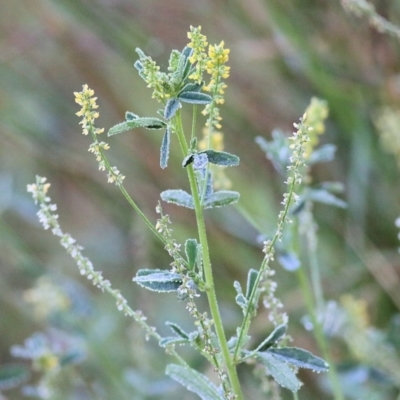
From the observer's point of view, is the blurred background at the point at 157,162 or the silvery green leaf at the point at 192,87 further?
the blurred background at the point at 157,162

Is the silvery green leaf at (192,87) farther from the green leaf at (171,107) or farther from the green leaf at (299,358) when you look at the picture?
the green leaf at (299,358)

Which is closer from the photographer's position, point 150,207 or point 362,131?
point 362,131

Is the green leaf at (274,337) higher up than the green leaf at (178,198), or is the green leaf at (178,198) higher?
the green leaf at (178,198)

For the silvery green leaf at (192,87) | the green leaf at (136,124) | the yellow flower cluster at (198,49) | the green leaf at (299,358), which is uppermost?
the yellow flower cluster at (198,49)

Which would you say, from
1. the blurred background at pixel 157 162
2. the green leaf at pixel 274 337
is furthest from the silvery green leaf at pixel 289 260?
the blurred background at pixel 157 162

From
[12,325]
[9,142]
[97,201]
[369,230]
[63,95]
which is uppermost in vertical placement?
[63,95]

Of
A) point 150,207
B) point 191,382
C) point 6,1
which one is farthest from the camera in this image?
point 6,1

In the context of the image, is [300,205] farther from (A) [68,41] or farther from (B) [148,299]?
(A) [68,41]

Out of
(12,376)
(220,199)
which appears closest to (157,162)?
(12,376)

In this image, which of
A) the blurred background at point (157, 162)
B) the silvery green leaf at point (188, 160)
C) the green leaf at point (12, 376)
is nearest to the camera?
the silvery green leaf at point (188, 160)

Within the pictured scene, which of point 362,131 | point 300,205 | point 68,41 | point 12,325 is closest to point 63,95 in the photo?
point 68,41
